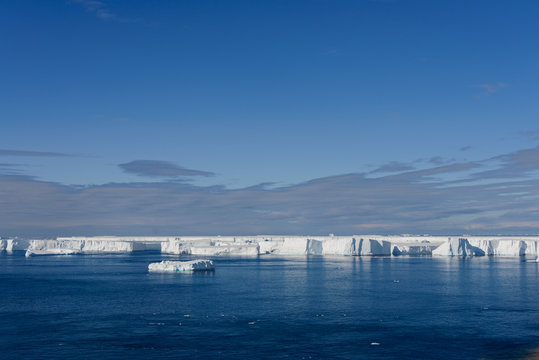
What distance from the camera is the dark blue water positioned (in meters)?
27.6

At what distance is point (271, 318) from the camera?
3600cm

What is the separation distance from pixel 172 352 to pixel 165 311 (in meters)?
12.1

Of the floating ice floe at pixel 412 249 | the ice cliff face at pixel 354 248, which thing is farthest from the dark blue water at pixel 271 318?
the floating ice floe at pixel 412 249

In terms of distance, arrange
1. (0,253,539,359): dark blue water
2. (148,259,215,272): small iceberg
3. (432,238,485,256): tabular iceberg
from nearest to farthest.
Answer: (0,253,539,359): dark blue water, (148,259,215,272): small iceberg, (432,238,485,256): tabular iceberg

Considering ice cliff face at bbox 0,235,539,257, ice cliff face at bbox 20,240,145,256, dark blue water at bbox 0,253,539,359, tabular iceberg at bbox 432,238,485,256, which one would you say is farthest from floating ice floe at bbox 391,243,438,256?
ice cliff face at bbox 20,240,145,256

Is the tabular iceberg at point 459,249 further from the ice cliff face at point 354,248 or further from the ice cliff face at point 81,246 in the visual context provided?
the ice cliff face at point 81,246

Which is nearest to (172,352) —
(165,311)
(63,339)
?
(63,339)

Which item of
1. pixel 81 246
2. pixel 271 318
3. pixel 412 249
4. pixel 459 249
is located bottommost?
pixel 271 318

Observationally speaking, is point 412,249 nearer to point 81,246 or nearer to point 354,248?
point 354,248

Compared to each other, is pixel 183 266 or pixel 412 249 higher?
pixel 412 249

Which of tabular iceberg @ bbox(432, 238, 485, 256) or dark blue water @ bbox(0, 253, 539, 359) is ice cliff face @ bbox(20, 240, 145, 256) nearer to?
tabular iceberg @ bbox(432, 238, 485, 256)

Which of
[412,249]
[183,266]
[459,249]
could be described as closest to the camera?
[183,266]

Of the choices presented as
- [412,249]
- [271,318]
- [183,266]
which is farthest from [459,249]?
[271,318]

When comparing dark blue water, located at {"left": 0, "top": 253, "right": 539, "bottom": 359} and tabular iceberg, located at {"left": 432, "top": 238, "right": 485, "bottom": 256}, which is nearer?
dark blue water, located at {"left": 0, "top": 253, "right": 539, "bottom": 359}
